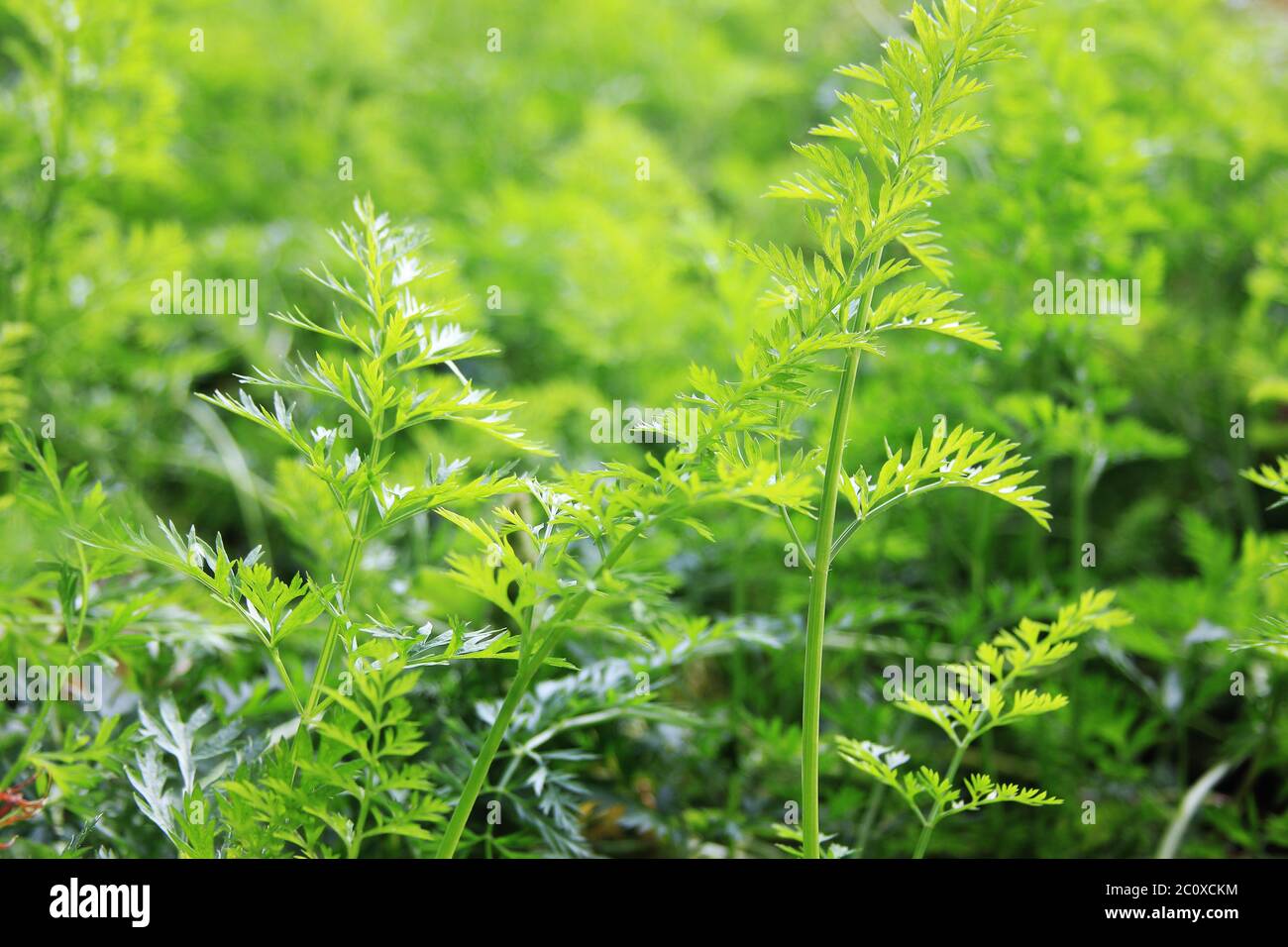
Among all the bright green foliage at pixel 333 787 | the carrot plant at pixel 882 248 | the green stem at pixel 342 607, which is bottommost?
the bright green foliage at pixel 333 787

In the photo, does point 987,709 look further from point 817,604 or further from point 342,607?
point 342,607

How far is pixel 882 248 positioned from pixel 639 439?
866mm

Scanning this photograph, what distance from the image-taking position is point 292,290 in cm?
203

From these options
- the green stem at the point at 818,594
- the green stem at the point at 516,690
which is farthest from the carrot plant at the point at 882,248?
the green stem at the point at 516,690

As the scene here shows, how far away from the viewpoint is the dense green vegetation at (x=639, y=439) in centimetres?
79

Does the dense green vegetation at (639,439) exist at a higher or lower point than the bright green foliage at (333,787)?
higher

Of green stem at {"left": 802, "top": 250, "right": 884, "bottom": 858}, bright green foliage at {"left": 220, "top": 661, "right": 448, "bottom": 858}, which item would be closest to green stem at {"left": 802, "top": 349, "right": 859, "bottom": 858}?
green stem at {"left": 802, "top": 250, "right": 884, "bottom": 858}

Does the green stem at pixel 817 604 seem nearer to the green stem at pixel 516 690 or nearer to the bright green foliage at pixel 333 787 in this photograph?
the green stem at pixel 516 690

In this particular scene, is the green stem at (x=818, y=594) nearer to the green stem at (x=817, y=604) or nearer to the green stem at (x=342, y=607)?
the green stem at (x=817, y=604)

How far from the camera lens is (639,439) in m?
1.61

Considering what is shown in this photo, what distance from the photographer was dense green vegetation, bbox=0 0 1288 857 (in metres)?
0.79

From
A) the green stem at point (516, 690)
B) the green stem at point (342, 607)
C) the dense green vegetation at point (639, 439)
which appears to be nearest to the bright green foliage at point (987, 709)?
the dense green vegetation at point (639, 439)
